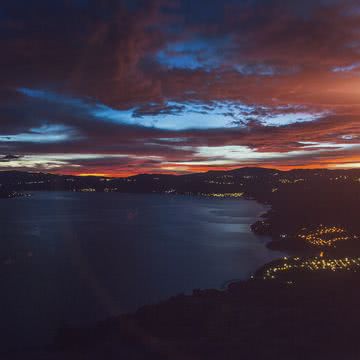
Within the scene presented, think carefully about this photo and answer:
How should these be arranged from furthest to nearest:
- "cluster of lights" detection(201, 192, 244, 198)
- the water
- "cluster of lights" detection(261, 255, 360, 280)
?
"cluster of lights" detection(201, 192, 244, 198) → "cluster of lights" detection(261, 255, 360, 280) → the water

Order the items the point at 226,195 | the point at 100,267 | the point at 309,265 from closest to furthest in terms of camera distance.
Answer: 1. the point at 309,265
2. the point at 100,267
3. the point at 226,195

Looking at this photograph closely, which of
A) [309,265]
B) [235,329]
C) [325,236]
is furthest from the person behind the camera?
Result: [325,236]

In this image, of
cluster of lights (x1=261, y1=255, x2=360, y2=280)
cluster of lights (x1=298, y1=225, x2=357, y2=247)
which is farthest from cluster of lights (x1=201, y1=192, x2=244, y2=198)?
cluster of lights (x1=261, y1=255, x2=360, y2=280)

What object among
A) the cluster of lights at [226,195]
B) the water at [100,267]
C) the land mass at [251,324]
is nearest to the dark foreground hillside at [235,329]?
the land mass at [251,324]

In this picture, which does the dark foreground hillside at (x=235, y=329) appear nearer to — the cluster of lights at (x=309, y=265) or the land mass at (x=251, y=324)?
the land mass at (x=251, y=324)

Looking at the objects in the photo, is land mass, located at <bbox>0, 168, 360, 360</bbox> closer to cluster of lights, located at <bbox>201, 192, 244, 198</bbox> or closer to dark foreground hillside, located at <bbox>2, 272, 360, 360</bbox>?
dark foreground hillside, located at <bbox>2, 272, 360, 360</bbox>

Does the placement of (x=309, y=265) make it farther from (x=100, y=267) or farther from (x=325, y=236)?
(x=325, y=236)

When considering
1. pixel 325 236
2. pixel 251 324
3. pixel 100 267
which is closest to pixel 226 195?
pixel 325 236
